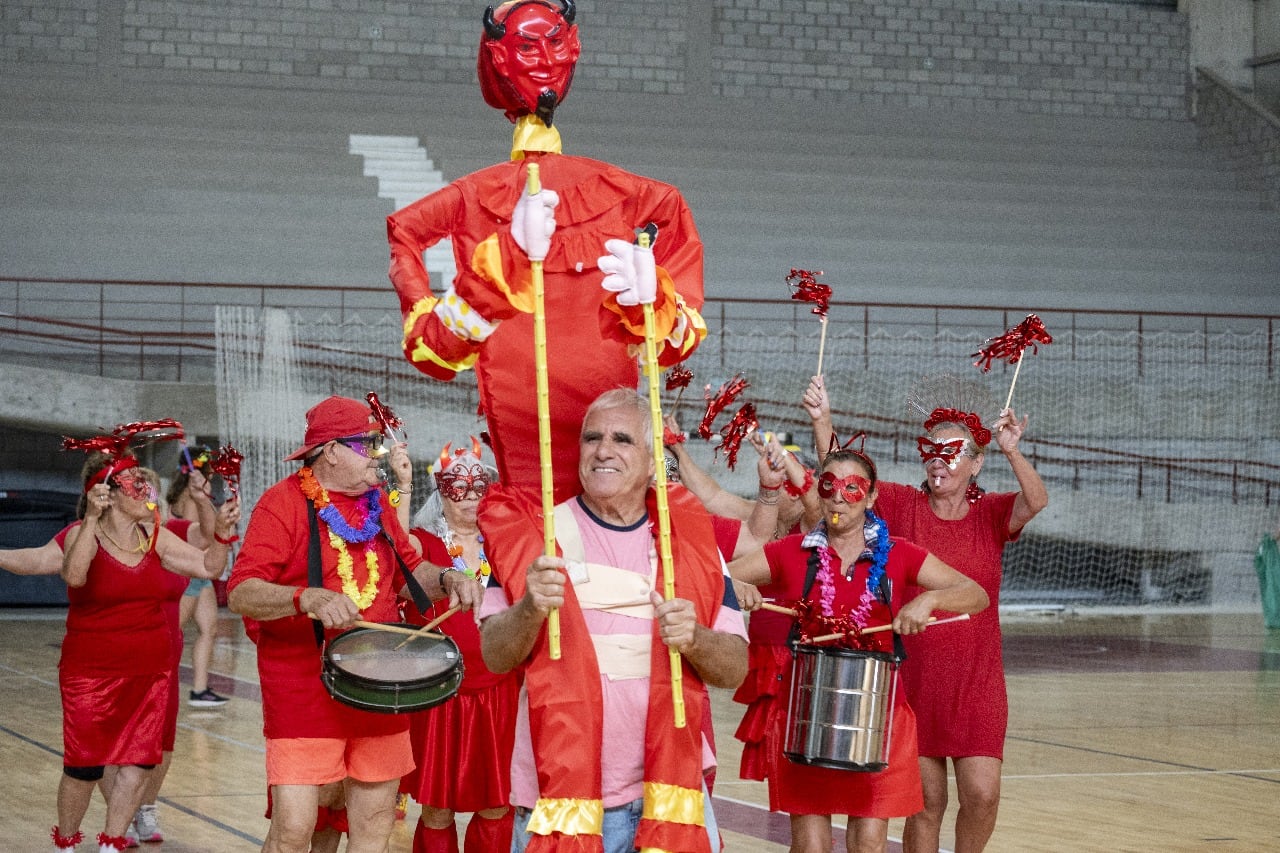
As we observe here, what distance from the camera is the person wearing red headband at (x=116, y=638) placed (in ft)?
19.5

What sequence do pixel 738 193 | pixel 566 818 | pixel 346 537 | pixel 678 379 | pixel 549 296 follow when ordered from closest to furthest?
pixel 566 818 < pixel 549 296 < pixel 678 379 < pixel 346 537 < pixel 738 193

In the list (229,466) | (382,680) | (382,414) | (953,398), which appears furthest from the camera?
(953,398)

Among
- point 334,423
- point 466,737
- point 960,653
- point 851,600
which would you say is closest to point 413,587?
point 334,423

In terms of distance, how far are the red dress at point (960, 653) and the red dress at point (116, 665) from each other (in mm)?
2683

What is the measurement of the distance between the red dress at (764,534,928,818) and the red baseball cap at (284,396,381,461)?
1231 mm

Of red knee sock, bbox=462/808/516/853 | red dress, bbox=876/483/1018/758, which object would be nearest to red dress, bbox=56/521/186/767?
red knee sock, bbox=462/808/516/853

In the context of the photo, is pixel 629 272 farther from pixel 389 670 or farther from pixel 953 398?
pixel 953 398

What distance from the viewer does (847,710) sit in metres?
4.45

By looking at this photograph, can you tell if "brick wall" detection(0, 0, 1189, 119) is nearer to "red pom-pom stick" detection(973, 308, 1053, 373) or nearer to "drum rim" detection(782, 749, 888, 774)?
"red pom-pom stick" detection(973, 308, 1053, 373)

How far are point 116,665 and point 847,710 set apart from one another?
2942 mm

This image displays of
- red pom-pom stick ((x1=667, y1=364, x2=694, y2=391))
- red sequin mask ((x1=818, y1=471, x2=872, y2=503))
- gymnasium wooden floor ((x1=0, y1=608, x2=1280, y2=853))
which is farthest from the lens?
gymnasium wooden floor ((x1=0, y1=608, x2=1280, y2=853))

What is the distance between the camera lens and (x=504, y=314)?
3359 mm

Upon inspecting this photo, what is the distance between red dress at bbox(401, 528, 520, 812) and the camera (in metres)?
5.59

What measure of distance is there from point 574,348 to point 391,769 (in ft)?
5.92
